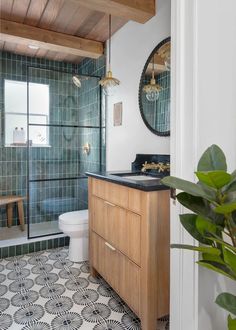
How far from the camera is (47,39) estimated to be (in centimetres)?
279

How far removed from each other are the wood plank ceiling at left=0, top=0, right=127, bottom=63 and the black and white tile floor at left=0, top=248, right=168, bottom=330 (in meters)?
2.41

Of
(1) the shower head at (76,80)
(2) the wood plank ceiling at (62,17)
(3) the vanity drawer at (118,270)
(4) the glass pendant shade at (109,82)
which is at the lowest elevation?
(3) the vanity drawer at (118,270)

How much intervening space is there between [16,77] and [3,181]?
1516 millimetres

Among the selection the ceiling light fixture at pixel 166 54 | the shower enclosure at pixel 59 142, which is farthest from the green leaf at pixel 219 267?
the shower enclosure at pixel 59 142

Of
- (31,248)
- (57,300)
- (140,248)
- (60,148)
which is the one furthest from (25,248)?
(140,248)

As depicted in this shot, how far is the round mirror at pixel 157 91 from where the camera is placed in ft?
6.75

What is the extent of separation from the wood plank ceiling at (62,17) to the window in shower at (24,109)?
29.6 inches

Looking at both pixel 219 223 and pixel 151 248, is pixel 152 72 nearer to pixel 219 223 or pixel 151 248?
pixel 151 248

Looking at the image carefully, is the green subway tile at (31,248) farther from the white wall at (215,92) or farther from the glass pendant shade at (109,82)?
the white wall at (215,92)

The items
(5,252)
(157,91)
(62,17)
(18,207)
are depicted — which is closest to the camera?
(157,91)

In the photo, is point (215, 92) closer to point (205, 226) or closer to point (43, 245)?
point (205, 226)

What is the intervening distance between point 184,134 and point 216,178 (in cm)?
57

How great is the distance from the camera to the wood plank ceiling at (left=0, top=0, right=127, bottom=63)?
2312 millimetres

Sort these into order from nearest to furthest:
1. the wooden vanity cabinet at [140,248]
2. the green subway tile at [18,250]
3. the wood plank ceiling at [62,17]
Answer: the wooden vanity cabinet at [140,248] → the wood plank ceiling at [62,17] → the green subway tile at [18,250]
